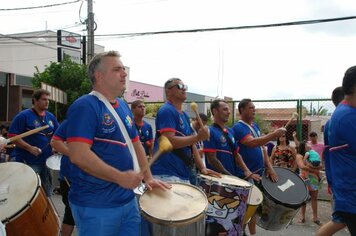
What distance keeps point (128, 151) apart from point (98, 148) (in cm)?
23

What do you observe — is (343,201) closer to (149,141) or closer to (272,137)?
(272,137)

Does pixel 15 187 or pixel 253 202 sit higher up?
pixel 15 187

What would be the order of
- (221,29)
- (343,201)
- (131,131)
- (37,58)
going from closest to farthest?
(131,131)
(343,201)
(221,29)
(37,58)

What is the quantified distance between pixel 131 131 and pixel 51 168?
320cm

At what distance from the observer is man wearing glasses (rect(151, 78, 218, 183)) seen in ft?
14.5

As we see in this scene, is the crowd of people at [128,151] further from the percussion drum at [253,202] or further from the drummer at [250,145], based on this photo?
the percussion drum at [253,202]

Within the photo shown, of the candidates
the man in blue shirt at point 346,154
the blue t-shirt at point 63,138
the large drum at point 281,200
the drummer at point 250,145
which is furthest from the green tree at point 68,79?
the man in blue shirt at point 346,154

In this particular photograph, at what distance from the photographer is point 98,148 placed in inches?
117

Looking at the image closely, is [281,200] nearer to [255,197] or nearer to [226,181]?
[255,197]

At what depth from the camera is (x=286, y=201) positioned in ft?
16.9

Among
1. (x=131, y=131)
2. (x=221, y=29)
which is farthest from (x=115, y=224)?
(x=221, y=29)

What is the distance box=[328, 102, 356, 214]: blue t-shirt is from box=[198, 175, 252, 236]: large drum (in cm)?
99

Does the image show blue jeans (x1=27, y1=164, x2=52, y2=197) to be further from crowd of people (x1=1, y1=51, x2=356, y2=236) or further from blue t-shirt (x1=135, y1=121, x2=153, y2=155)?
blue t-shirt (x1=135, y1=121, x2=153, y2=155)

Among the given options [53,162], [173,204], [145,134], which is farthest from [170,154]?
[145,134]
